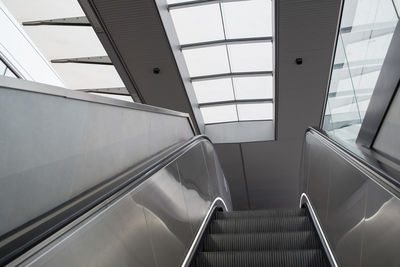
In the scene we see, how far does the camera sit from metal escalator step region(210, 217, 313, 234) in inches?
223

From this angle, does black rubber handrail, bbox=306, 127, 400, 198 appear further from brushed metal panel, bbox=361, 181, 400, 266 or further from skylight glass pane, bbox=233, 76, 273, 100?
skylight glass pane, bbox=233, 76, 273, 100

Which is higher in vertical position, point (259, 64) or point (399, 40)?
point (259, 64)

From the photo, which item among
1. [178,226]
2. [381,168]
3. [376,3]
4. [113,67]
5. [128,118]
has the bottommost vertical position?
[178,226]

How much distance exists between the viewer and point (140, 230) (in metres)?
3.02

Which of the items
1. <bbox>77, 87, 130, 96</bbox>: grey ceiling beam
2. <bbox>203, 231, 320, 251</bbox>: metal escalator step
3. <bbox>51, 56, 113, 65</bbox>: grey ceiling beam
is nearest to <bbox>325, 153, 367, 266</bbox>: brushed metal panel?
<bbox>203, 231, 320, 251</bbox>: metal escalator step

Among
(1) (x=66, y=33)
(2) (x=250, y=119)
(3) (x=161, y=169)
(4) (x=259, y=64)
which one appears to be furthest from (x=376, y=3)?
(2) (x=250, y=119)

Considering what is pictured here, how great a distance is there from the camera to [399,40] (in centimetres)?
392

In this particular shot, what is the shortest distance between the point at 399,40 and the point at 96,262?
3.32 m

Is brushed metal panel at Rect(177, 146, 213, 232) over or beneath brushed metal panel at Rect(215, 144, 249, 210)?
beneath

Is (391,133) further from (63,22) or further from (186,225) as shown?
(63,22)

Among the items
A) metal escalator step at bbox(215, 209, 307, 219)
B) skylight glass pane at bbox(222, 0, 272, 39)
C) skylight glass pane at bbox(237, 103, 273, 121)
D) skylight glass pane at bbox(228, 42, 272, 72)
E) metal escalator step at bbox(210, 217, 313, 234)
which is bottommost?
metal escalator step at bbox(210, 217, 313, 234)

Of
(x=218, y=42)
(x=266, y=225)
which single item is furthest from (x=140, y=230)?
(x=218, y=42)

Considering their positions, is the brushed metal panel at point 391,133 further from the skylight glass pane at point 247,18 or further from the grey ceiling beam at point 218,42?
the grey ceiling beam at point 218,42

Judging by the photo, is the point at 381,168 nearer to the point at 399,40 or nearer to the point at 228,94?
the point at 399,40
